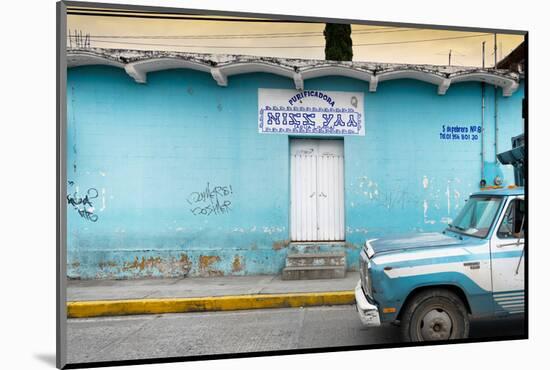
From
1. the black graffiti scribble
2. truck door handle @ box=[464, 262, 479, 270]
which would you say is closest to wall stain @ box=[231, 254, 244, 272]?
the black graffiti scribble

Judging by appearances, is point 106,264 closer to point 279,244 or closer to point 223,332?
point 223,332

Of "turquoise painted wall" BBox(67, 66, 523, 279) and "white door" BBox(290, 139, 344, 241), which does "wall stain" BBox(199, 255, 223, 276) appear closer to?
"turquoise painted wall" BBox(67, 66, 523, 279)

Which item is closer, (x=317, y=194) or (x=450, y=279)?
(x=450, y=279)

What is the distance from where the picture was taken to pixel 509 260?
4492mm

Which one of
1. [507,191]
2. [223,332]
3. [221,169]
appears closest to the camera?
[507,191]

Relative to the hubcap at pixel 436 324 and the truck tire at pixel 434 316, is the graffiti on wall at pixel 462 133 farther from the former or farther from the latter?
the hubcap at pixel 436 324

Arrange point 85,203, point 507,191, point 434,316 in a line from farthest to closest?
point 85,203 < point 507,191 < point 434,316

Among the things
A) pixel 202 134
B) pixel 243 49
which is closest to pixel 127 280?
pixel 202 134

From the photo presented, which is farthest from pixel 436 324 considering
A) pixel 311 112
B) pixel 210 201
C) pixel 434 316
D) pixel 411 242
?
pixel 210 201

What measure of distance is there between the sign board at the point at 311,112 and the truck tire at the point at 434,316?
111 inches

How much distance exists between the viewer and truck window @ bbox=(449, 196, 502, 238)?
458cm

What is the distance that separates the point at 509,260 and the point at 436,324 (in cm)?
108

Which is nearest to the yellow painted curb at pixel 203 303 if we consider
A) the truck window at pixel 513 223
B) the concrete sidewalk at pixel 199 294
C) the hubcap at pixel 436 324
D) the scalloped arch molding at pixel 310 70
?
the concrete sidewalk at pixel 199 294

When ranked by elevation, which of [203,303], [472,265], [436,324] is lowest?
[203,303]
